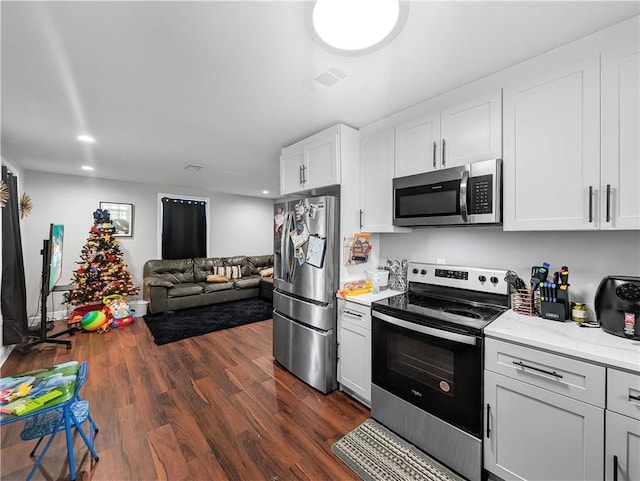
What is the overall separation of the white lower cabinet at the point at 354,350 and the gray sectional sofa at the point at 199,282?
11.2ft

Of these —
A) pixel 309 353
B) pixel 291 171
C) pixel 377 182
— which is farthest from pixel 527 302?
pixel 291 171

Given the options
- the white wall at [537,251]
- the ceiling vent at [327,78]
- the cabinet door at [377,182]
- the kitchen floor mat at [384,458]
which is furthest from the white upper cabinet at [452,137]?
the kitchen floor mat at [384,458]

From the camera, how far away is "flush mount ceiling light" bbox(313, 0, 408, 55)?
1.08m

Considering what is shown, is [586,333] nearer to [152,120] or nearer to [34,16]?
[34,16]

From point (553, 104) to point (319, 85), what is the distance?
4.59 ft

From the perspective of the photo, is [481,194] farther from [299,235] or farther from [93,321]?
[93,321]

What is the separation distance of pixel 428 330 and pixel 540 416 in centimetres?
63

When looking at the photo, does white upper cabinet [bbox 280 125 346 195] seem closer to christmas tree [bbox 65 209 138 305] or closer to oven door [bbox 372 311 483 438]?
oven door [bbox 372 311 483 438]

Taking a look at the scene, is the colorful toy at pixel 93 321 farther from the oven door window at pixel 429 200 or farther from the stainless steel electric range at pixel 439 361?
the oven door window at pixel 429 200

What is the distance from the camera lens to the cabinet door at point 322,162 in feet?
7.98

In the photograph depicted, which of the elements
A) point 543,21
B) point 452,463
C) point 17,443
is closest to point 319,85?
point 543,21

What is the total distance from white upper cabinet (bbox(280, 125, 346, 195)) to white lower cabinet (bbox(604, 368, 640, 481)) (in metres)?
2.05

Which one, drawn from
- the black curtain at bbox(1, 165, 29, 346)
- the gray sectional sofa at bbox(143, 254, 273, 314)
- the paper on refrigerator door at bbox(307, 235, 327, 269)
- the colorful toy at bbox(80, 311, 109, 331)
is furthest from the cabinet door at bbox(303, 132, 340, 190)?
the colorful toy at bbox(80, 311, 109, 331)

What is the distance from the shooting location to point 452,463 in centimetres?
160
